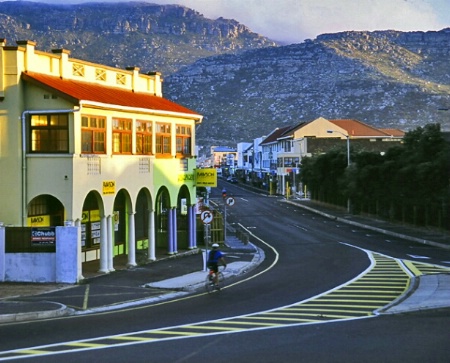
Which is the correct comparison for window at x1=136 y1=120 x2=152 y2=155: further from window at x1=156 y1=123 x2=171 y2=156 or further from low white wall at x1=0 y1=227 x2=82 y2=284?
low white wall at x1=0 y1=227 x2=82 y2=284

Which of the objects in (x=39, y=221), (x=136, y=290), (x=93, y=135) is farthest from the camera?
(x=39, y=221)

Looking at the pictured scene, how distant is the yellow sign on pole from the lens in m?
42.2

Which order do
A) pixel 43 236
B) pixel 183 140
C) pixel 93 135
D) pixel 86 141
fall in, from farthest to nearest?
pixel 183 140 < pixel 93 135 < pixel 86 141 < pixel 43 236

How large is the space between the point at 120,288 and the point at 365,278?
9.94 metres

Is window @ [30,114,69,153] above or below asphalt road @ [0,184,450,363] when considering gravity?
above

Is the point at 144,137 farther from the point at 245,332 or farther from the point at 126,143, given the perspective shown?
the point at 245,332

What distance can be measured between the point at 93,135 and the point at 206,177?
12.1m

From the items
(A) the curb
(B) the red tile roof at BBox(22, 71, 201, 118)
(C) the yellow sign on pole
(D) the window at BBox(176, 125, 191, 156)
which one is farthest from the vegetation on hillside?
(B) the red tile roof at BBox(22, 71, 201, 118)

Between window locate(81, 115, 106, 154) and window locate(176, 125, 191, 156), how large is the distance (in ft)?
28.1

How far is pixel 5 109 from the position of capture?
2988cm

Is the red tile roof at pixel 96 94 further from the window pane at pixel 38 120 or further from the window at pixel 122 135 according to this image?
the window pane at pixel 38 120

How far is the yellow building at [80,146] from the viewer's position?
2967 centimetres

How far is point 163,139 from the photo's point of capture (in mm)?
38625

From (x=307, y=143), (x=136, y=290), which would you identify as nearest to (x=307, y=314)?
(x=136, y=290)
